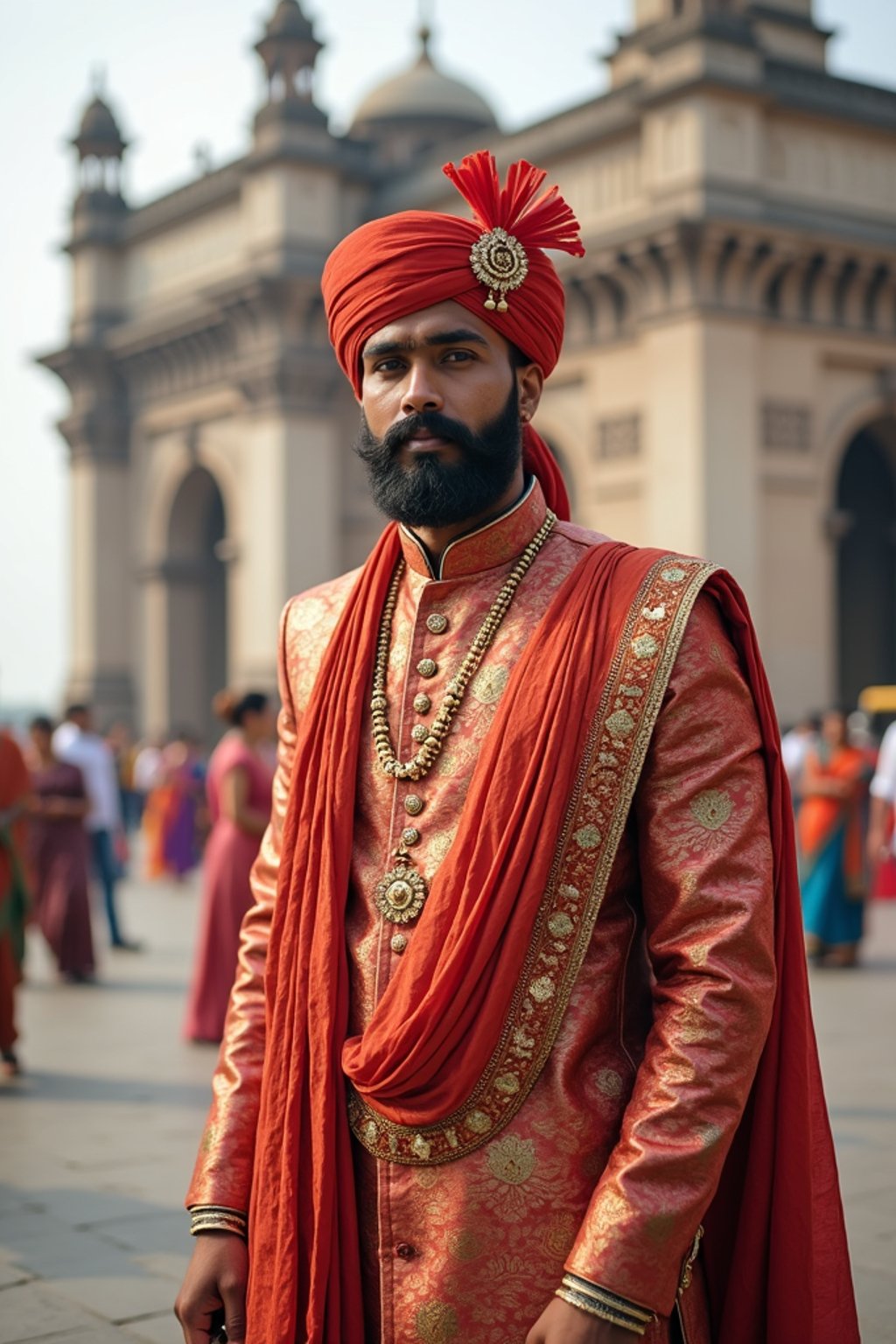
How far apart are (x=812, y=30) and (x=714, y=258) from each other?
12.6 feet

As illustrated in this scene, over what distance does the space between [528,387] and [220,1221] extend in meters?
1.22

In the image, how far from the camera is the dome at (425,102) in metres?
26.4

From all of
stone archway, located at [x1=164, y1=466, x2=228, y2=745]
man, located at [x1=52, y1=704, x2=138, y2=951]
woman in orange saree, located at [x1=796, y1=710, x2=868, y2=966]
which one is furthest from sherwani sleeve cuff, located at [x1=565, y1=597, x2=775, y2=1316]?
stone archway, located at [x1=164, y1=466, x2=228, y2=745]

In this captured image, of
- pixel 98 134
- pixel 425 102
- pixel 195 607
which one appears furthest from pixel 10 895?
pixel 98 134

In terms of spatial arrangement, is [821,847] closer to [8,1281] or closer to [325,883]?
[8,1281]

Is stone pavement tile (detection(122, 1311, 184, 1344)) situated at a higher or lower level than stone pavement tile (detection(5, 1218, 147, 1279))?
higher

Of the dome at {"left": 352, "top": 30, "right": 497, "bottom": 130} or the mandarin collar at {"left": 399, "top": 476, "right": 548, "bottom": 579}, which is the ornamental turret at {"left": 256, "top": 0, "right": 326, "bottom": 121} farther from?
the mandarin collar at {"left": 399, "top": 476, "right": 548, "bottom": 579}

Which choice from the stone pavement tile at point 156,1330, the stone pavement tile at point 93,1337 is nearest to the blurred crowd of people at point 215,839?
the stone pavement tile at point 156,1330

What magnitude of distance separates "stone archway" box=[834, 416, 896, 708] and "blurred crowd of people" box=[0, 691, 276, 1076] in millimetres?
9146

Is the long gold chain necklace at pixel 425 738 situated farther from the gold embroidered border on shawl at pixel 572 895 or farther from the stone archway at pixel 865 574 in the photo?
the stone archway at pixel 865 574

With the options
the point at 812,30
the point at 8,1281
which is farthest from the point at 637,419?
the point at 8,1281

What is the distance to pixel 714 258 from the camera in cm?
1703

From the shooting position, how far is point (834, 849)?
34.4ft

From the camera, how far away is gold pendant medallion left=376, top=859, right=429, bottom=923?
217 centimetres
